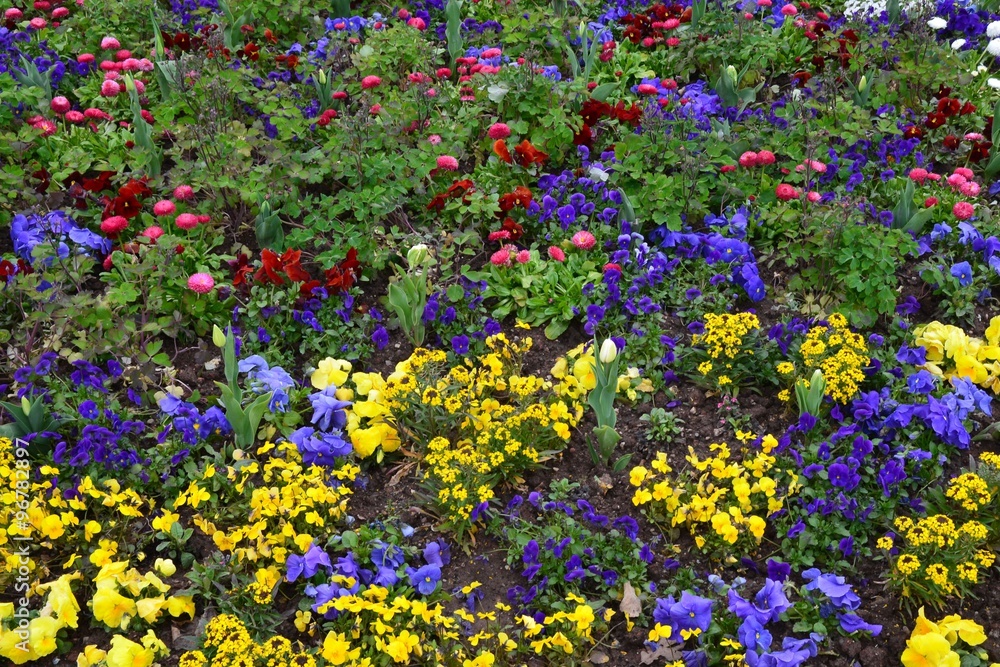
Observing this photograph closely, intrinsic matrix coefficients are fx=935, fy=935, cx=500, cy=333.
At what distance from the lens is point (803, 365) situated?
3645 millimetres

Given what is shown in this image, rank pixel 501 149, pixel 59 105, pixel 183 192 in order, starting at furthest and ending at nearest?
pixel 59 105, pixel 501 149, pixel 183 192

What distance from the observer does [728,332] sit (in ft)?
11.9

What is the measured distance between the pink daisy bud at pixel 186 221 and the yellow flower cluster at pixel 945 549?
293 centimetres

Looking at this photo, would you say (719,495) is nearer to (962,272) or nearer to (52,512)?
(962,272)

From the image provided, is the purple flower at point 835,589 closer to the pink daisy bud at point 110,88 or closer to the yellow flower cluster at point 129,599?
the yellow flower cluster at point 129,599

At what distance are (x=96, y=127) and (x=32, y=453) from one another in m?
2.01

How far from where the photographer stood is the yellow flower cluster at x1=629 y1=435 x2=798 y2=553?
3.15m

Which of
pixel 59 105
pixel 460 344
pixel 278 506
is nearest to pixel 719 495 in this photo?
pixel 460 344

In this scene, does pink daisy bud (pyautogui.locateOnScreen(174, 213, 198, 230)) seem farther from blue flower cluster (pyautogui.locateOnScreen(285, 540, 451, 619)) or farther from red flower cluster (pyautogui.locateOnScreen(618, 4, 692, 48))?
red flower cluster (pyautogui.locateOnScreen(618, 4, 692, 48))

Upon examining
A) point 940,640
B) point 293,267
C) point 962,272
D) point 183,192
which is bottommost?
point 940,640

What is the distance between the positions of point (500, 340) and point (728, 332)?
90 cm

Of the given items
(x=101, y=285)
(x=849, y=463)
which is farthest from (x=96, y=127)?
(x=849, y=463)

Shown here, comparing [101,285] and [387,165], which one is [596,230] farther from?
[101,285]

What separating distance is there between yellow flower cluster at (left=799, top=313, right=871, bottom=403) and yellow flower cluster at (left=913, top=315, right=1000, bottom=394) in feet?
0.87
